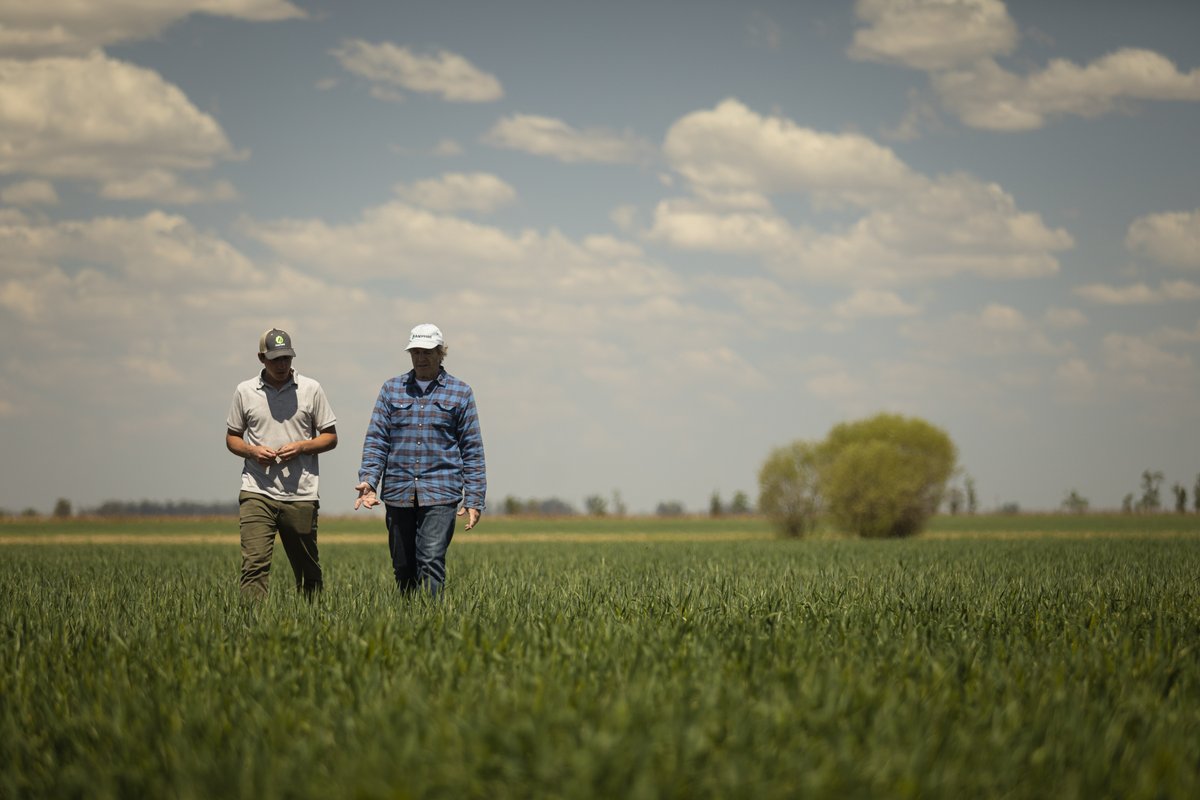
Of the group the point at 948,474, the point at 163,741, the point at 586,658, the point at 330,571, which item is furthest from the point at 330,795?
the point at 948,474

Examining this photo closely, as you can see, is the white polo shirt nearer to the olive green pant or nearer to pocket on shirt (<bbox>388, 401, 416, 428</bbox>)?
the olive green pant

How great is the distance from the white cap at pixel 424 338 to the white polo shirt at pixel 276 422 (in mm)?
1187

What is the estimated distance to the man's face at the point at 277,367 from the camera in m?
9.32

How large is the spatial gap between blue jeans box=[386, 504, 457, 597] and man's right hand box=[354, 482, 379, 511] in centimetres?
21

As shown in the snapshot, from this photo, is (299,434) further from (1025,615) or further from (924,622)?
(1025,615)

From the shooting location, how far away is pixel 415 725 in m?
4.52

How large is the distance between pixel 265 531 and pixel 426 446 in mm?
1707

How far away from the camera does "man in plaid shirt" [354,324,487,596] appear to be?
9.42 m

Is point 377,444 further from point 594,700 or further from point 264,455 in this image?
point 594,700

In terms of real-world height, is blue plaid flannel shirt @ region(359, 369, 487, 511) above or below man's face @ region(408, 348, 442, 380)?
below

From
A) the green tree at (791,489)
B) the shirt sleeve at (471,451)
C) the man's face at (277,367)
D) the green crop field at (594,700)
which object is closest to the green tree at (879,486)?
the green tree at (791,489)

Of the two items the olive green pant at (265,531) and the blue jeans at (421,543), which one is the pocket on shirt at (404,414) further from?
the olive green pant at (265,531)

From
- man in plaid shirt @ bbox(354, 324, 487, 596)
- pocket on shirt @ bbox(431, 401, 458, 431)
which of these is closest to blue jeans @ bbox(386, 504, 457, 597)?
man in plaid shirt @ bbox(354, 324, 487, 596)

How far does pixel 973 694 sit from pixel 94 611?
7.32 metres
